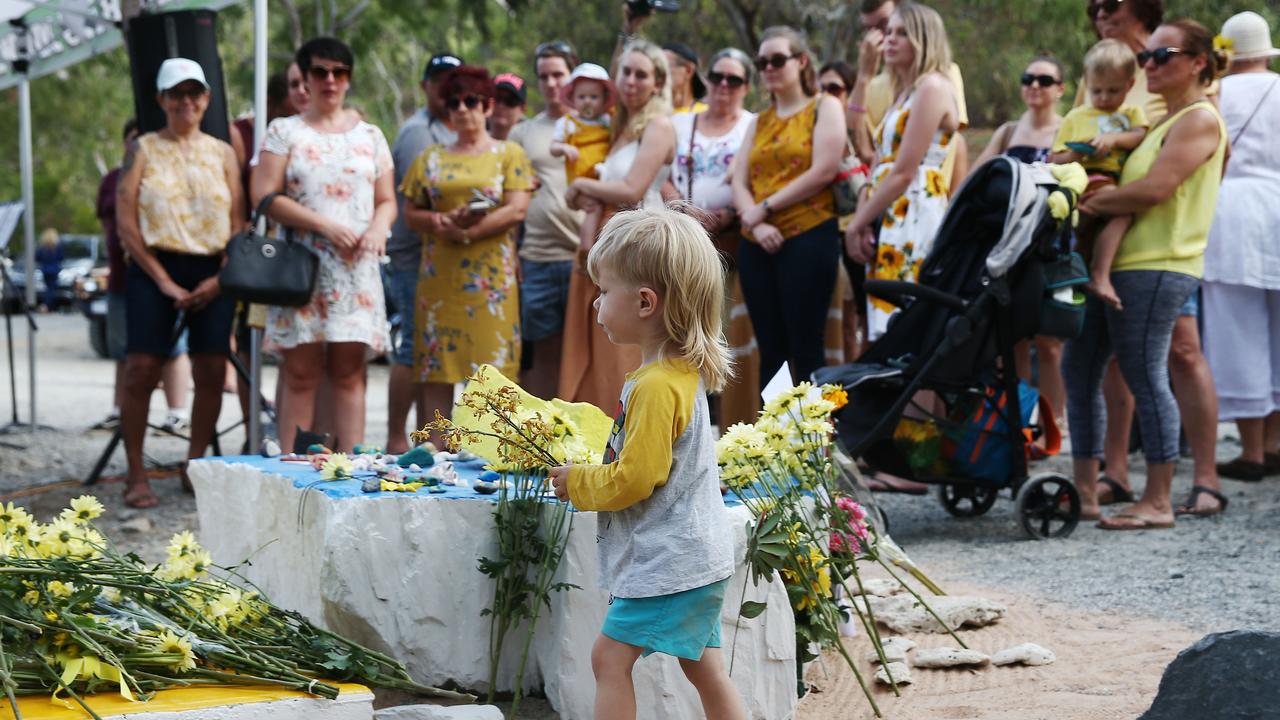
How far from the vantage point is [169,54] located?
7.10m

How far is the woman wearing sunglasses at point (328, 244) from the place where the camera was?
243 inches

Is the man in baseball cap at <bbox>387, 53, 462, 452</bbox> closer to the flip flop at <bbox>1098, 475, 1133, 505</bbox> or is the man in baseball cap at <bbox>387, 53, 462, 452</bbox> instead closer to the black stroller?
the black stroller

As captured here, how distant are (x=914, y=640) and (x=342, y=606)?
1819 millimetres

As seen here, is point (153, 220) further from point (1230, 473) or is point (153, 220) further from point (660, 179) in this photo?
point (1230, 473)

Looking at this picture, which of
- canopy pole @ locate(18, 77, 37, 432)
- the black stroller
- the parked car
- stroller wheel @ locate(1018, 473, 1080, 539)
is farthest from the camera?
the parked car

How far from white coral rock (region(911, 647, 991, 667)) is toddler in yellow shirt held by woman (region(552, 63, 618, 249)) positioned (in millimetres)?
3214

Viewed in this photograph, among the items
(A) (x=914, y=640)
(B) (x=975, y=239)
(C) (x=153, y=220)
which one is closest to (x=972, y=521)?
(B) (x=975, y=239)

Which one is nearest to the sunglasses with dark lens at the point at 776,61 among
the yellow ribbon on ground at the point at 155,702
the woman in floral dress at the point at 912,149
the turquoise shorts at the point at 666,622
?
the woman in floral dress at the point at 912,149

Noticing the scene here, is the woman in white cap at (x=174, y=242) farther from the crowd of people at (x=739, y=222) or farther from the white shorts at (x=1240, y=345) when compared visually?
the white shorts at (x=1240, y=345)

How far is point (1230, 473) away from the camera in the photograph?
7.32 meters

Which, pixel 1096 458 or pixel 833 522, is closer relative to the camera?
pixel 833 522

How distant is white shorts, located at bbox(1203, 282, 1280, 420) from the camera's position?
7.00 m

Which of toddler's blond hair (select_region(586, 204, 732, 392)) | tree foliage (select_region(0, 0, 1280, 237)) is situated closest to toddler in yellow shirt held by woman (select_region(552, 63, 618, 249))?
toddler's blond hair (select_region(586, 204, 732, 392))

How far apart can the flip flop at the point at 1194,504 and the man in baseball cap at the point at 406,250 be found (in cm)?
379
